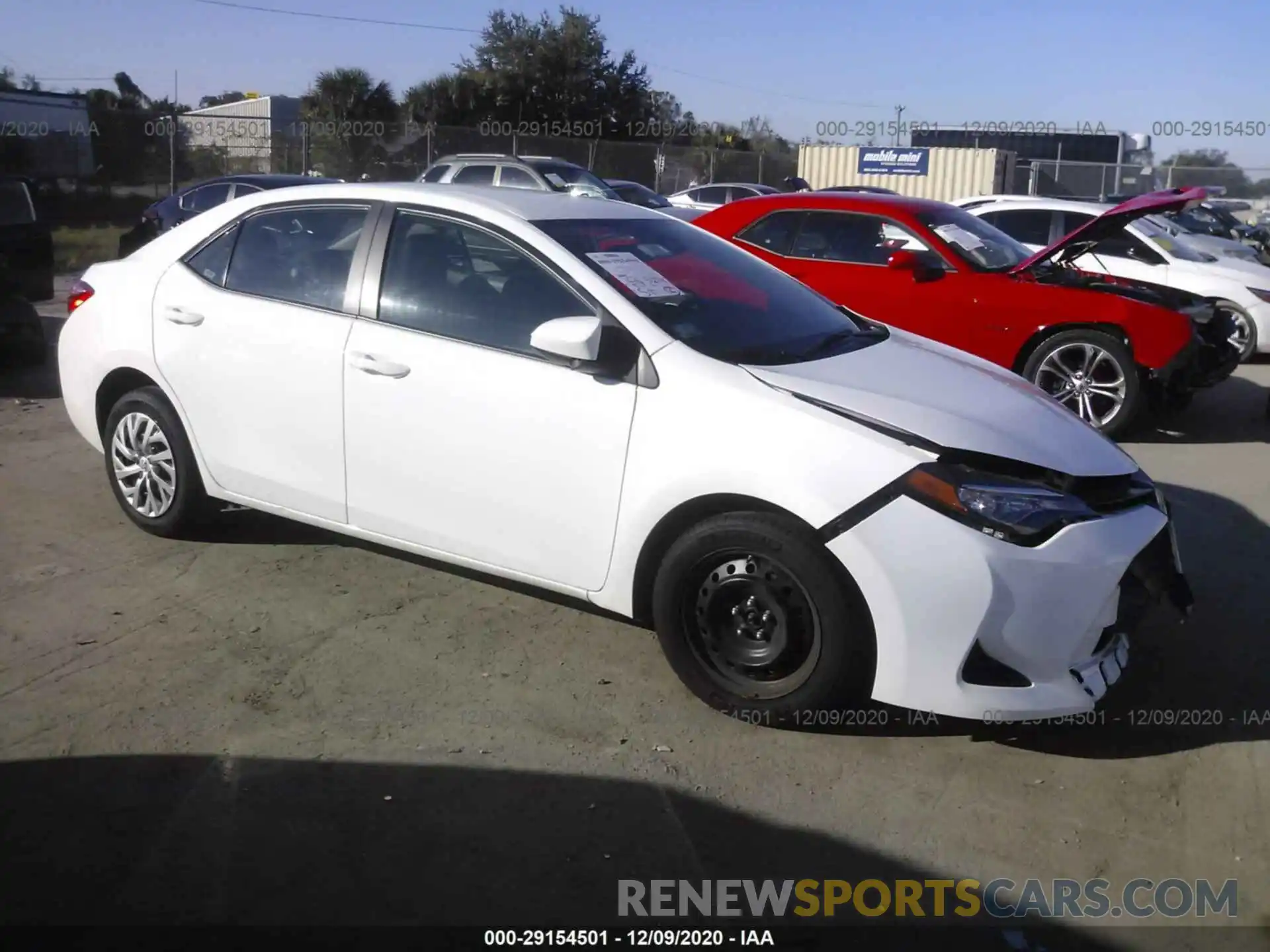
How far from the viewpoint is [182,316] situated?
17.0 feet

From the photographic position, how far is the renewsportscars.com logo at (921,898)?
3.09 meters

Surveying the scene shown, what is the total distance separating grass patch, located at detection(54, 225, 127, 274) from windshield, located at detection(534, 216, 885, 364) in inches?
594

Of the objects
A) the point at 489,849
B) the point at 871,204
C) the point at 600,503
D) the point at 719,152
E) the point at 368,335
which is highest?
the point at 719,152

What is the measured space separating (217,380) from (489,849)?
265cm

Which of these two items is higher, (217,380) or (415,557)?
(217,380)

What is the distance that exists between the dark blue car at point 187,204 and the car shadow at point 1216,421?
432 inches

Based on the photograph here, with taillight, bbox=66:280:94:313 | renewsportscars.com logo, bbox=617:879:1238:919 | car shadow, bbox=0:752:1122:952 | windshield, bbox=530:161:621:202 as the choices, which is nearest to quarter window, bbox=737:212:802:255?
taillight, bbox=66:280:94:313

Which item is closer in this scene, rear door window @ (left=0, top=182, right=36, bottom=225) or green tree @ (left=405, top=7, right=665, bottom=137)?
rear door window @ (left=0, top=182, right=36, bottom=225)

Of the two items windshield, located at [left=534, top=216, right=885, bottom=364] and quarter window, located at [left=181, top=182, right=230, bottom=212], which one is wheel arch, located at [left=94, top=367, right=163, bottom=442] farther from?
quarter window, located at [left=181, top=182, right=230, bottom=212]

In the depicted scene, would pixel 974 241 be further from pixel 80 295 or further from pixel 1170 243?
pixel 80 295

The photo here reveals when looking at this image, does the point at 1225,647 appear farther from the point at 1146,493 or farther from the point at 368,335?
the point at 368,335

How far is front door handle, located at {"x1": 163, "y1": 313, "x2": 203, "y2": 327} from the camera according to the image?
5137 millimetres

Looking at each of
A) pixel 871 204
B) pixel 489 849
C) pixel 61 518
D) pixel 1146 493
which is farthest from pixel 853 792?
pixel 871 204

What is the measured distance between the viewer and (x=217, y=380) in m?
5.05
